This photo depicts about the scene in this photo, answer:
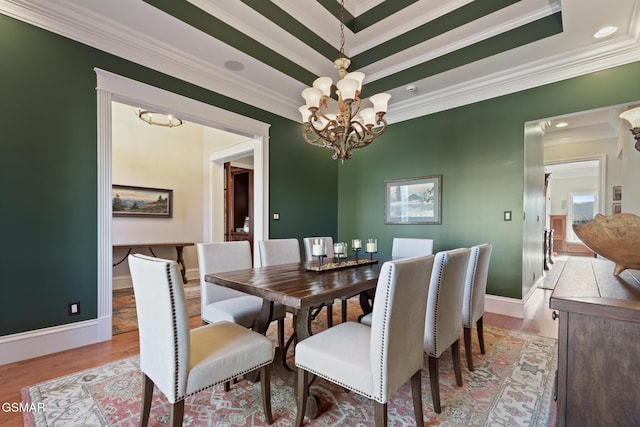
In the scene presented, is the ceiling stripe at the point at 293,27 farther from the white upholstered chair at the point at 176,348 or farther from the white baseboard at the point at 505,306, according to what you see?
the white baseboard at the point at 505,306

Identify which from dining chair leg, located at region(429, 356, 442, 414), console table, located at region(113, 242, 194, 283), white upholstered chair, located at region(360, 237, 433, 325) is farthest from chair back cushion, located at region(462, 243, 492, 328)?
console table, located at region(113, 242, 194, 283)

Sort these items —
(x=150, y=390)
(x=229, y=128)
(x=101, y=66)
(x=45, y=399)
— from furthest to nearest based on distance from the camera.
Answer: (x=229, y=128) < (x=101, y=66) < (x=45, y=399) < (x=150, y=390)

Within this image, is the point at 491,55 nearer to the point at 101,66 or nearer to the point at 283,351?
the point at 283,351

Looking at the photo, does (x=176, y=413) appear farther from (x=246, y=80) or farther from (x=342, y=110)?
(x=246, y=80)

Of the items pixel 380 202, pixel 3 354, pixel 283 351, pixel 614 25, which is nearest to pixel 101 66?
pixel 3 354

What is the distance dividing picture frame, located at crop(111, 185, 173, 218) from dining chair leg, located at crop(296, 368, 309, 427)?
4516 millimetres

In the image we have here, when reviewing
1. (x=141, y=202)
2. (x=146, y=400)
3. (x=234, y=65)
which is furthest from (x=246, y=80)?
(x=146, y=400)

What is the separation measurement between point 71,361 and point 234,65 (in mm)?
3155

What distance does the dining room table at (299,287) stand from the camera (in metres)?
1.49

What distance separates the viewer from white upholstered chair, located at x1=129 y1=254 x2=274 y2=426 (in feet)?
4.04

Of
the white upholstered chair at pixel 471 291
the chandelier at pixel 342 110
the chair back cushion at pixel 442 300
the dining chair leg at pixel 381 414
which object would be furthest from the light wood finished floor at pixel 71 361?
the chandelier at pixel 342 110

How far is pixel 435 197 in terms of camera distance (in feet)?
12.9

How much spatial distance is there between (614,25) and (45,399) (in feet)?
16.7

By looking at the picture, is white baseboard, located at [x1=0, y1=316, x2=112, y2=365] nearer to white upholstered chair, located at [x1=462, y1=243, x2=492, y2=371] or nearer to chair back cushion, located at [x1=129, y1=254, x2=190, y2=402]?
chair back cushion, located at [x1=129, y1=254, x2=190, y2=402]
